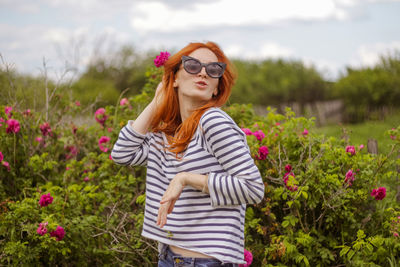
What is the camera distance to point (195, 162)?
1735mm

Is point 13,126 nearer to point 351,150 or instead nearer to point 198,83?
point 198,83

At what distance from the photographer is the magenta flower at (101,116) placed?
414cm

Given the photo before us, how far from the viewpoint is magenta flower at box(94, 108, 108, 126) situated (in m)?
4.14

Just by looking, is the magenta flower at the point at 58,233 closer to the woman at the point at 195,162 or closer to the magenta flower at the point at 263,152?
the woman at the point at 195,162

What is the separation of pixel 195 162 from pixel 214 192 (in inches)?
6.8

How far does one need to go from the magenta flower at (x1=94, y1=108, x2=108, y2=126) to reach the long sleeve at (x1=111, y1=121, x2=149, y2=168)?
7.02 feet

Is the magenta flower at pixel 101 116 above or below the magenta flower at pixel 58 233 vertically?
above

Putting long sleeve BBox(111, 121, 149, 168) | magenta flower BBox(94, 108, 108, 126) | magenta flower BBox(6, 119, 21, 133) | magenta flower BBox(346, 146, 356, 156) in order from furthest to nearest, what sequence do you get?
magenta flower BBox(94, 108, 108, 126), magenta flower BBox(6, 119, 21, 133), magenta flower BBox(346, 146, 356, 156), long sleeve BBox(111, 121, 149, 168)

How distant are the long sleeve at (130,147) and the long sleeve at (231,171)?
0.49m

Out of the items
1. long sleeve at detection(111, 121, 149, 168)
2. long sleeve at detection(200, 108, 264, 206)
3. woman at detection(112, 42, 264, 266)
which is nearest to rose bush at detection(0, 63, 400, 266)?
long sleeve at detection(111, 121, 149, 168)

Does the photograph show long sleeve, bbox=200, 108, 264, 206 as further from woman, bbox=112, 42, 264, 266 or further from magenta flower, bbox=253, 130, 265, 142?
magenta flower, bbox=253, 130, 265, 142

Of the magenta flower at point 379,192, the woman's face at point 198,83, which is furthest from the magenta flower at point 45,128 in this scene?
the magenta flower at point 379,192

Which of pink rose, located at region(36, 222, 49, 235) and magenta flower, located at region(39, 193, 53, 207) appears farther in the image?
magenta flower, located at region(39, 193, 53, 207)

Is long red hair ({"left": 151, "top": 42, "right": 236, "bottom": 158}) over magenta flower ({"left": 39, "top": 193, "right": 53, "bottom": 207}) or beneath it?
over
